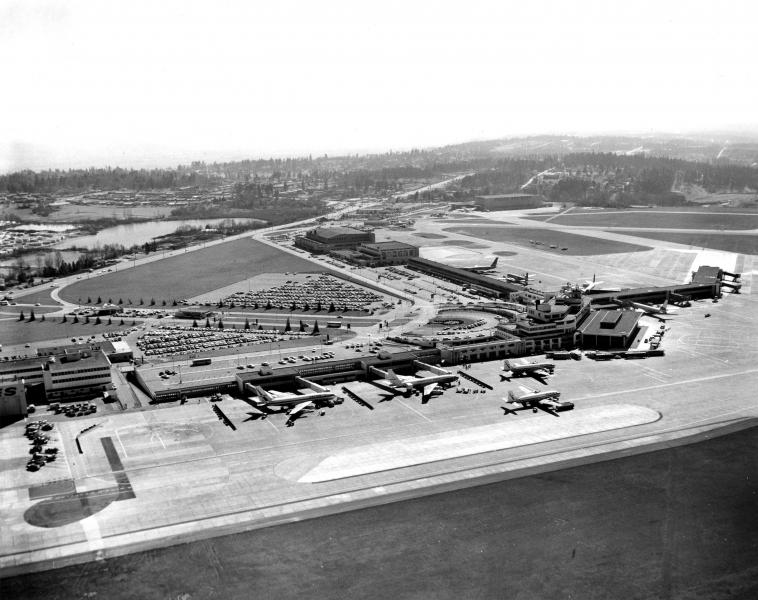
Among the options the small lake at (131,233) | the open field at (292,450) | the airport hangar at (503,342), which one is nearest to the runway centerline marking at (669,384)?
the open field at (292,450)

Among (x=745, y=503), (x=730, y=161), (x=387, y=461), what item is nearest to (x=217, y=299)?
(x=387, y=461)

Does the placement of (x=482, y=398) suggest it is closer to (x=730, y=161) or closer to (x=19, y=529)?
(x=19, y=529)

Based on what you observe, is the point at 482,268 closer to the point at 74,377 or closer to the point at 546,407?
the point at 546,407

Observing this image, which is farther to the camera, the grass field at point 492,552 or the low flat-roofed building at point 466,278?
the low flat-roofed building at point 466,278

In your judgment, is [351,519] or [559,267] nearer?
[351,519]

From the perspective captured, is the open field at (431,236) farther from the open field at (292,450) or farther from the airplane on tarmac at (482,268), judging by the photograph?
the open field at (292,450)

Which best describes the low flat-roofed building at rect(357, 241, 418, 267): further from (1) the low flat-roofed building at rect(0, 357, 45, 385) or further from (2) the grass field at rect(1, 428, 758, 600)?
(2) the grass field at rect(1, 428, 758, 600)
